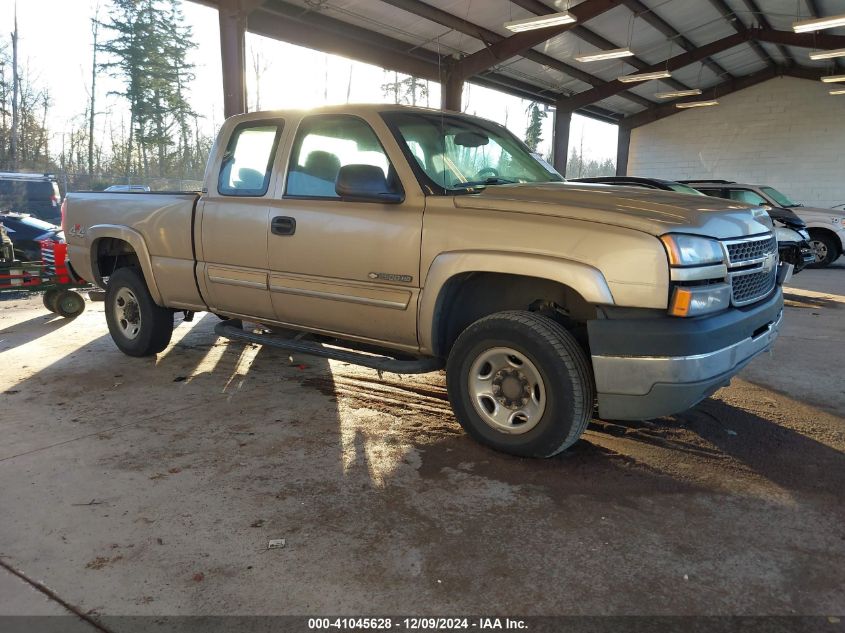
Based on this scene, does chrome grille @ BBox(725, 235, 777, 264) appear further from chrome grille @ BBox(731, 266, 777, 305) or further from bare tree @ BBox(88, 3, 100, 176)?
bare tree @ BBox(88, 3, 100, 176)

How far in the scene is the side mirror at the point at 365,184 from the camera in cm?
348

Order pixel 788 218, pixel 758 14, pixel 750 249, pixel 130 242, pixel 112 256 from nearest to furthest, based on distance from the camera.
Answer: pixel 750 249 < pixel 130 242 < pixel 112 256 < pixel 788 218 < pixel 758 14

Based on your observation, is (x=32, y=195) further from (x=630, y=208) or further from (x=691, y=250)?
(x=691, y=250)

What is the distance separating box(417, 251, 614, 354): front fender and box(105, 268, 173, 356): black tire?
112 inches

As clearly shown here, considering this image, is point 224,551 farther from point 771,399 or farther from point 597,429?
point 771,399

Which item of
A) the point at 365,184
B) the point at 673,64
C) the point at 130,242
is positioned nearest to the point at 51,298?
the point at 130,242

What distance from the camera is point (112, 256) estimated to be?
5.73 metres

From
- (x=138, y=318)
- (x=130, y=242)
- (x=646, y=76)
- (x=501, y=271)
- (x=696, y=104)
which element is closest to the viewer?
(x=501, y=271)

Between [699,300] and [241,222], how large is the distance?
9.95 ft

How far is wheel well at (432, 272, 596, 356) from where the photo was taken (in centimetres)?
336

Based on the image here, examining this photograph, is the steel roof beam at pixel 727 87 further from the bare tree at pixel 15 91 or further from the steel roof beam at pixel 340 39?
the bare tree at pixel 15 91

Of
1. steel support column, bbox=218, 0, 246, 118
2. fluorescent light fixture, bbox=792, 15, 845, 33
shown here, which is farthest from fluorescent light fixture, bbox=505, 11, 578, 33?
steel support column, bbox=218, 0, 246, 118

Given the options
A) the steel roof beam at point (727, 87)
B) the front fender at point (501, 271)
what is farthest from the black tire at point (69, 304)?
the steel roof beam at point (727, 87)

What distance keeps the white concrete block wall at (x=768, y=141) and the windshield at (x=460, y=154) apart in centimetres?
2053
